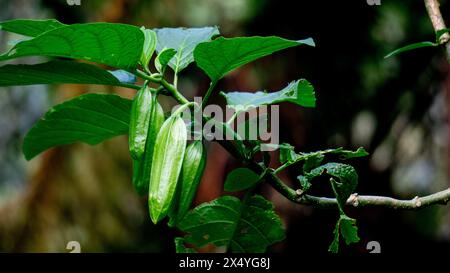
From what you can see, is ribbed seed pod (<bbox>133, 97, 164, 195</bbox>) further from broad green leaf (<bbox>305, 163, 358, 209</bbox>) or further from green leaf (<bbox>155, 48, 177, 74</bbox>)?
broad green leaf (<bbox>305, 163, 358, 209</bbox>)

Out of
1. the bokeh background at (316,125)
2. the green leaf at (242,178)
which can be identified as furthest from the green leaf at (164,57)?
the bokeh background at (316,125)

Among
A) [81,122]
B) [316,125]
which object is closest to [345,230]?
[81,122]

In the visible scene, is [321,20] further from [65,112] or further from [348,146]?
[65,112]

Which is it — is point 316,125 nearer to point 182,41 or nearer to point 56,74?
point 182,41

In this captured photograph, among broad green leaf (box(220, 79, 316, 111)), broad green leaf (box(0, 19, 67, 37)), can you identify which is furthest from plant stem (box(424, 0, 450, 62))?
broad green leaf (box(0, 19, 67, 37))

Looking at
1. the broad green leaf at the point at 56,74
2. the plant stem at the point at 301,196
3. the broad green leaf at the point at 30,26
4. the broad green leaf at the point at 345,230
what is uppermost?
the broad green leaf at the point at 30,26

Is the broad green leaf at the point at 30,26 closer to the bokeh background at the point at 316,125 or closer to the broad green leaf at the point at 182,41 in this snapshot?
the broad green leaf at the point at 182,41
